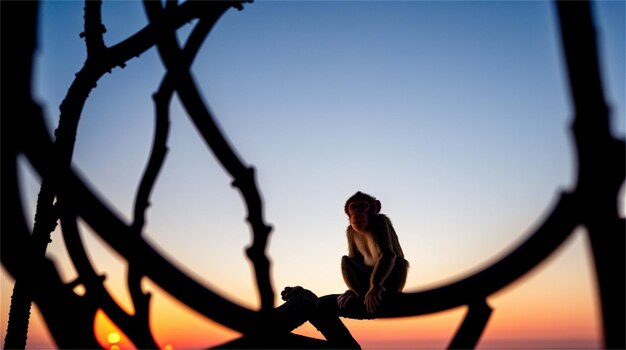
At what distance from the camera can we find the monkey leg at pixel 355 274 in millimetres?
5193

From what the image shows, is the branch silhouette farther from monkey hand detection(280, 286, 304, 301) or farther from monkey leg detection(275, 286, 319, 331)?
monkey hand detection(280, 286, 304, 301)

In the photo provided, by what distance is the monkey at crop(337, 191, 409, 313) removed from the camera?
203 inches

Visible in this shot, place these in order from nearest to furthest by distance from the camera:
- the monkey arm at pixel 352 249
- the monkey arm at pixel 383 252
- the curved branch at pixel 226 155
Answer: the curved branch at pixel 226 155, the monkey arm at pixel 383 252, the monkey arm at pixel 352 249

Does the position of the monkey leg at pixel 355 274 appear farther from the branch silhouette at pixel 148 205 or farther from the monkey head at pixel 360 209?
the branch silhouette at pixel 148 205

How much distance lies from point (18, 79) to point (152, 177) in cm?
47

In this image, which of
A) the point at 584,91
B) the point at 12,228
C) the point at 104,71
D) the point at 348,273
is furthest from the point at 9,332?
the point at 348,273

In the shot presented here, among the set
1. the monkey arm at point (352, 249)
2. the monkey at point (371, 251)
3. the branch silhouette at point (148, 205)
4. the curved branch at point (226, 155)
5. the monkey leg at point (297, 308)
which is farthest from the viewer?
the monkey arm at point (352, 249)

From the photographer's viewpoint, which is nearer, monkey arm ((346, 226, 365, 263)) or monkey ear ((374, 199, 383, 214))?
monkey ear ((374, 199, 383, 214))

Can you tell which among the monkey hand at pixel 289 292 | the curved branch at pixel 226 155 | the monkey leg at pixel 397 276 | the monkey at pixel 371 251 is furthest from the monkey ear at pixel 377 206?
the curved branch at pixel 226 155

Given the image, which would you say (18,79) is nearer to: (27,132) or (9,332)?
(27,132)

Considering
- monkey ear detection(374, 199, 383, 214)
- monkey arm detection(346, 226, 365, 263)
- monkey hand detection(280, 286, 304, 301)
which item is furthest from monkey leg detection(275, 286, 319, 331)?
monkey arm detection(346, 226, 365, 263)

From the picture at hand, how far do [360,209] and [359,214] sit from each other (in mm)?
63

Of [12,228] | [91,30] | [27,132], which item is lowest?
[12,228]

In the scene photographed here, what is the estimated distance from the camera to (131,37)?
2.06 metres
